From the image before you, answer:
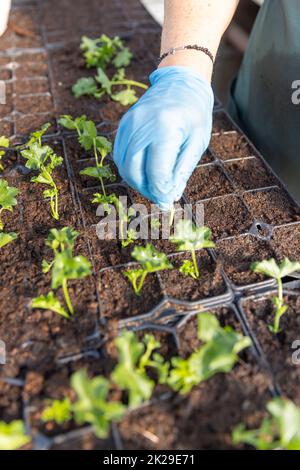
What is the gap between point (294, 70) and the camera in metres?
1.55

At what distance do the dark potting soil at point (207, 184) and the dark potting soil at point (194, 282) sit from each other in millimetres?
271

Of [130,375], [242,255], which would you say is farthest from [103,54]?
[130,375]

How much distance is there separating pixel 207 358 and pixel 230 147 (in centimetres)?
99

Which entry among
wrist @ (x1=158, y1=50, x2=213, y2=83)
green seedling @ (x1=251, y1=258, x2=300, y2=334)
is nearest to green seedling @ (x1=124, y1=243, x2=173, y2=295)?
green seedling @ (x1=251, y1=258, x2=300, y2=334)

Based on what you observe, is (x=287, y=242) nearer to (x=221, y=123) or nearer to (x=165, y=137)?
(x=165, y=137)

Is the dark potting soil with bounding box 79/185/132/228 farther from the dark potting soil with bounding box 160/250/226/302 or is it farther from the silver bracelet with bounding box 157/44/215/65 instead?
the silver bracelet with bounding box 157/44/215/65

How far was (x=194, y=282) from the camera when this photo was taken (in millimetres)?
1161

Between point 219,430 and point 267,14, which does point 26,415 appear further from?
point 267,14

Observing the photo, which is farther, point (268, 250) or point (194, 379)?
point (268, 250)

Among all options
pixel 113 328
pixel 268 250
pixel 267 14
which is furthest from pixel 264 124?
pixel 113 328

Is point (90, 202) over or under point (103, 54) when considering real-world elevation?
under

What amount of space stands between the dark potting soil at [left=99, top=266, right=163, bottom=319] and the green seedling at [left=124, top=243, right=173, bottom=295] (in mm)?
19
